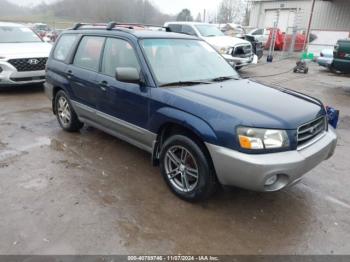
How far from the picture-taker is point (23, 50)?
8.34 meters

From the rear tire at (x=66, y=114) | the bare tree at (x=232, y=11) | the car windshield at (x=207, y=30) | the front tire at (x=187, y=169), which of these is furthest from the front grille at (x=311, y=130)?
the bare tree at (x=232, y=11)

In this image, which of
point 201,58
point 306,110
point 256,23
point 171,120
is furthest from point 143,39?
point 256,23

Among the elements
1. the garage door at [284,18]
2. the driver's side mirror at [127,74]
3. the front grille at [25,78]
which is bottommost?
the front grille at [25,78]

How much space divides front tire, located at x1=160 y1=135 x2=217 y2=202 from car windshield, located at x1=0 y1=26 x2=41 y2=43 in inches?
301

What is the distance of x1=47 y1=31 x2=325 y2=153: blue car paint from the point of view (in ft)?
9.70

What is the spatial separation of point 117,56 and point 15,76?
Result: 4969 millimetres

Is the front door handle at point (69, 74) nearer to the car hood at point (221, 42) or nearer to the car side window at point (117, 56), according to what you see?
the car side window at point (117, 56)

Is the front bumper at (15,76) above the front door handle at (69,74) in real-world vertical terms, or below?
below

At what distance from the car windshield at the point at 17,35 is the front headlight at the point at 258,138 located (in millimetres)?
8492

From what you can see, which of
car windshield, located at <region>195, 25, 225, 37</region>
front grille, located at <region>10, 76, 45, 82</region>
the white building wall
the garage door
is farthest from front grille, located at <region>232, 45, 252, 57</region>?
the garage door

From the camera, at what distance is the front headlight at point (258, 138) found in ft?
9.41

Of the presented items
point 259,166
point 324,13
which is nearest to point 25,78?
point 259,166

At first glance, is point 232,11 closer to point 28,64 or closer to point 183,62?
point 28,64

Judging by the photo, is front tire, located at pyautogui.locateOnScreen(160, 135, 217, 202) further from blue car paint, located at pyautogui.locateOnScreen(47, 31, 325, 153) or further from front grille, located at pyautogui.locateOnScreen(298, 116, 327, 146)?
front grille, located at pyautogui.locateOnScreen(298, 116, 327, 146)
